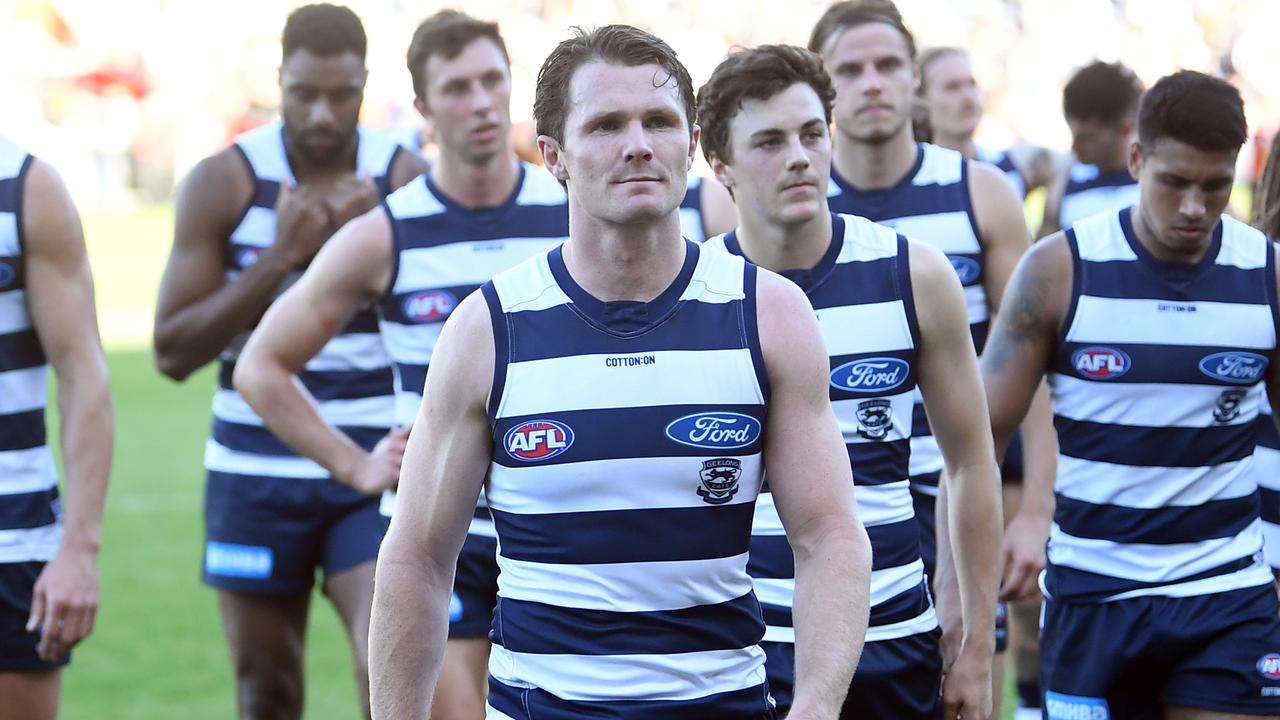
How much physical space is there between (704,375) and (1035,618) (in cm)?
478

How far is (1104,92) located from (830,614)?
5939mm

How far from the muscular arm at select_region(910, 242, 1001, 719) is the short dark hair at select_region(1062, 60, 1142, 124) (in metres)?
4.36

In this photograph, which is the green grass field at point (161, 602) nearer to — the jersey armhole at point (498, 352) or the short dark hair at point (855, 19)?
the short dark hair at point (855, 19)

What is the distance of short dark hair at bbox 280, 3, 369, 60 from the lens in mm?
6438

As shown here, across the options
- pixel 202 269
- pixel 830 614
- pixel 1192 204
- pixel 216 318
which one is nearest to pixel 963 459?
pixel 1192 204

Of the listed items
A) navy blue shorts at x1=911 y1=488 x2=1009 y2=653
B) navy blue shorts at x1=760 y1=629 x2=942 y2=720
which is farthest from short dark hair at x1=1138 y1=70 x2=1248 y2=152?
navy blue shorts at x1=760 y1=629 x2=942 y2=720

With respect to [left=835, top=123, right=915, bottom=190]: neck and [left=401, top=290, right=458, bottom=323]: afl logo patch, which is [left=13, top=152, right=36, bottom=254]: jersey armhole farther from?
[left=835, top=123, right=915, bottom=190]: neck

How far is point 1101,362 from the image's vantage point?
5105 mm

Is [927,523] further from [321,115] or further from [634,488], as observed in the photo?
[321,115]

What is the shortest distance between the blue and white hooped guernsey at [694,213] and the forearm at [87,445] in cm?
218

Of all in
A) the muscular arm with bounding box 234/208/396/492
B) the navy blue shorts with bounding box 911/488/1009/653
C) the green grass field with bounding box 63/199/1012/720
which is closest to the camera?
the navy blue shorts with bounding box 911/488/1009/653

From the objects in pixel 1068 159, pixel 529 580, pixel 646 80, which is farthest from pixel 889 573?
pixel 1068 159

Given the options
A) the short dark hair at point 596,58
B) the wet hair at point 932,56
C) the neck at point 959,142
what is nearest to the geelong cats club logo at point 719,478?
the short dark hair at point 596,58

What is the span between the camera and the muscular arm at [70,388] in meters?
5.04
